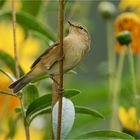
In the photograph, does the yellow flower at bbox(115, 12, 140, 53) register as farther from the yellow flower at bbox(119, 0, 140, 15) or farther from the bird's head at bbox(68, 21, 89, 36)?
the bird's head at bbox(68, 21, 89, 36)

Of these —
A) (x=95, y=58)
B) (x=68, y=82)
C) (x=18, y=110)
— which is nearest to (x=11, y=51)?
(x=68, y=82)

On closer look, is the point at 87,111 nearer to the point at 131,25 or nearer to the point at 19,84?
the point at 19,84

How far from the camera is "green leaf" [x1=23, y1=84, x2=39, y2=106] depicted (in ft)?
3.61

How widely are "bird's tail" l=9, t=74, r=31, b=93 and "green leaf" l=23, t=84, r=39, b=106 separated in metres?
0.04

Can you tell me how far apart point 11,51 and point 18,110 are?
0.58m

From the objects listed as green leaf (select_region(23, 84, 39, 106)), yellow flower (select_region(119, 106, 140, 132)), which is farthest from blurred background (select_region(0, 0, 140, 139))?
green leaf (select_region(23, 84, 39, 106))

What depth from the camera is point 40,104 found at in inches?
41.1

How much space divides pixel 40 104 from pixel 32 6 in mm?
463

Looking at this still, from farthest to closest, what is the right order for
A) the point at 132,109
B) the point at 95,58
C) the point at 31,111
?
the point at 95,58, the point at 132,109, the point at 31,111

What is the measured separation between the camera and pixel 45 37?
4.26ft

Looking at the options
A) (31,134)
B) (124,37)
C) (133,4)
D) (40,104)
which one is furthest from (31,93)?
(133,4)

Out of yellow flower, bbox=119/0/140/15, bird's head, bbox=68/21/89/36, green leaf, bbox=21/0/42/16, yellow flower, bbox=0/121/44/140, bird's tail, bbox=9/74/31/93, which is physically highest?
yellow flower, bbox=119/0/140/15

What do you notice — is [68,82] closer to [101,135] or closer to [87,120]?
[87,120]

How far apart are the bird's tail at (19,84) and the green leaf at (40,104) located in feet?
0.12
